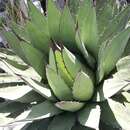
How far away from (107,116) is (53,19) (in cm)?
42

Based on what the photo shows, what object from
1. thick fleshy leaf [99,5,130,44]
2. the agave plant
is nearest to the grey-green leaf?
the agave plant

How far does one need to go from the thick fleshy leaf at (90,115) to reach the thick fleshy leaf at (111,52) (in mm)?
110

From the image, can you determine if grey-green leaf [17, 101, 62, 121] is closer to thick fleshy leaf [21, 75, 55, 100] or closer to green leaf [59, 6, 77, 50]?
thick fleshy leaf [21, 75, 55, 100]

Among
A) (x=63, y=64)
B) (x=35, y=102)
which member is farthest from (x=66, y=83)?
(x=35, y=102)

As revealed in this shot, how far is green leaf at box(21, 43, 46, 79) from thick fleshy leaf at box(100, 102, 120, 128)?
28 cm

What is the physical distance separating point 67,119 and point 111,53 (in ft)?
0.95

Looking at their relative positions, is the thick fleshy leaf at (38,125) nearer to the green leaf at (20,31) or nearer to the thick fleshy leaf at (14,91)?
the thick fleshy leaf at (14,91)

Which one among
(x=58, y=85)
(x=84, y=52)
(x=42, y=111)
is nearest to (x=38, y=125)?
(x=42, y=111)

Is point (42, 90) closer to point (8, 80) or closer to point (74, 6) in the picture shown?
point (8, 80)

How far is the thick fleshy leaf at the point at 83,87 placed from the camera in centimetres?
144

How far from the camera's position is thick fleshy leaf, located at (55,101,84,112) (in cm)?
143

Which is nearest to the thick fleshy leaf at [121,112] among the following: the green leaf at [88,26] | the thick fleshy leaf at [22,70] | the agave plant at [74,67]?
the agave plant at [74,67]

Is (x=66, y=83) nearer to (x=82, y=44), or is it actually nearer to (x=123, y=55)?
(x=82, y=44)

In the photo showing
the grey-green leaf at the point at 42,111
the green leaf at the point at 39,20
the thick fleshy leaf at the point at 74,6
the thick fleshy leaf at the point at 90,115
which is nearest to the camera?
the thick fleshy leaf at the point at 90,115
